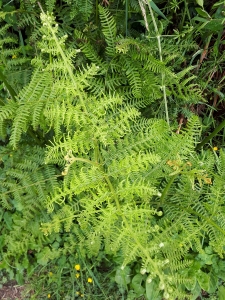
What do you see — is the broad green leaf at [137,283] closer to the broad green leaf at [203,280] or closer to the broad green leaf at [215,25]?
the broad green leaf at [203,280]

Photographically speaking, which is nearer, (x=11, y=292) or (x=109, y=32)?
(x=109, y=32)

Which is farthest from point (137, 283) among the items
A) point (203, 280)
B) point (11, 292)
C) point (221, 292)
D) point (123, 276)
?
point (11, 292)

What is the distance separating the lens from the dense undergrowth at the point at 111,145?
5.17 feet

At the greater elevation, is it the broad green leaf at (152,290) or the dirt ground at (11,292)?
the broad green leaf at (152,290)

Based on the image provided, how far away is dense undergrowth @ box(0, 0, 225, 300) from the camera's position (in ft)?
5.17

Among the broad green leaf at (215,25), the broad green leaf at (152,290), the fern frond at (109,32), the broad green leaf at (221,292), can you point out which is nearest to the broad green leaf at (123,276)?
the broad green leaf at (152,290)

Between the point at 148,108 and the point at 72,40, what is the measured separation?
66 centimetres

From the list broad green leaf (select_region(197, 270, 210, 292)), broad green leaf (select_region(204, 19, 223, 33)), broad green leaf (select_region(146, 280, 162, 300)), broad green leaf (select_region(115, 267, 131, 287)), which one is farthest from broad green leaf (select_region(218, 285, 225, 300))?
broad green leaf (select_region(204, 19, 223, 33))

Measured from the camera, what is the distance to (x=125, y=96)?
2121 millimetres

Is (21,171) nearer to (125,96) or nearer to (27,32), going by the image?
(125,96)

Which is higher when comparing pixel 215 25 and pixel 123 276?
pixel 215 25

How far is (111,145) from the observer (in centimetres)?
172

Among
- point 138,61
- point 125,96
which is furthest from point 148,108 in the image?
point 138,61

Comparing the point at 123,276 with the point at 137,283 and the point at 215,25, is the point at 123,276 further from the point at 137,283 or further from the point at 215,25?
the point at 215,25
